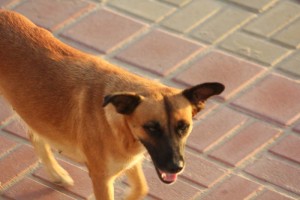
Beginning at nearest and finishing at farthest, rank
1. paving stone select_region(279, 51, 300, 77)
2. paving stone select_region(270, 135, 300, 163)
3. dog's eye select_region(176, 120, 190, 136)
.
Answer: dog's eye select_region(176, 120, 190, 136), paving stone select_region(270, 135, 300, 163), paving stone select_region(279, 51, 300, 77)

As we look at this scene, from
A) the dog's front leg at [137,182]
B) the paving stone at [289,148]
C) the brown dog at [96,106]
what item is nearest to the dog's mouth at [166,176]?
the brown dog at [96,106]

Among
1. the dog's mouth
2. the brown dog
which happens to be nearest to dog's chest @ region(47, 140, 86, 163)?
the brown dog

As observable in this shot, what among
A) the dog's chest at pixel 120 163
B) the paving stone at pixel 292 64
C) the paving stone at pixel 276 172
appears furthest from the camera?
the paving stone at pixel 292 64

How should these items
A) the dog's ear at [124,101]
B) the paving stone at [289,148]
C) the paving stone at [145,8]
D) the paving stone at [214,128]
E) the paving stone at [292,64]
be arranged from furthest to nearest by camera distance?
1. the paving stone at [145,8]
2. the paving stone at [292,64]
3. the paving stone at [214,128]
4. the paving stone at [289,148]
5. the dog's ear at [124,101]

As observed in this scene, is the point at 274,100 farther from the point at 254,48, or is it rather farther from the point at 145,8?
the point at 145,8

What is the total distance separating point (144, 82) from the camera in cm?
569

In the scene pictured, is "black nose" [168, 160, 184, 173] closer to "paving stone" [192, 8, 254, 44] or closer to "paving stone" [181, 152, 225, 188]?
"paving stone" [181, 152, 225, 188]

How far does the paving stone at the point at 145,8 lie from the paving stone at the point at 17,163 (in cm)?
176

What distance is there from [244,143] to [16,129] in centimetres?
168

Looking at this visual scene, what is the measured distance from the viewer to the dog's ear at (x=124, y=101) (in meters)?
5.30

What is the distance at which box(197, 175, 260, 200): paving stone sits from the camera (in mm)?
6504

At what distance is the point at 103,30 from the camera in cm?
793

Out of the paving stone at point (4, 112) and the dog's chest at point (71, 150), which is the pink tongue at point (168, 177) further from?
the paving stone at point (4, 112)

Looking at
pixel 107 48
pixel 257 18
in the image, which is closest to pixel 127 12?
pixel 107 48
